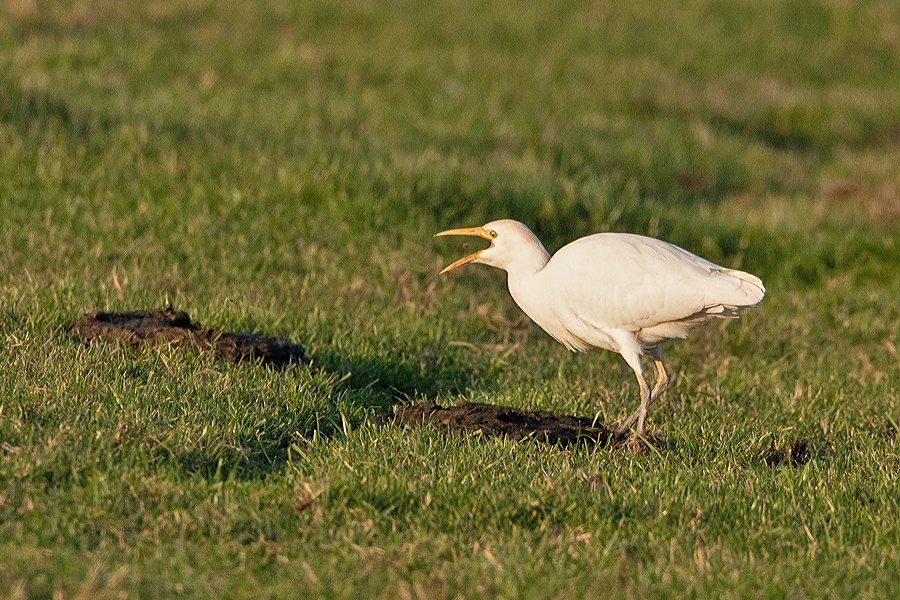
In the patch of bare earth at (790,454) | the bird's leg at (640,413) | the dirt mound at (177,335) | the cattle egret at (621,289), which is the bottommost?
the dirt mound at (177,335)

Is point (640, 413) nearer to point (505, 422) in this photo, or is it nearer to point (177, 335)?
point (505, 422)

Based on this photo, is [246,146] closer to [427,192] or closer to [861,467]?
[427,192]

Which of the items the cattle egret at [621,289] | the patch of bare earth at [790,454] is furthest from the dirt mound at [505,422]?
the patch of bare earth at [790,454]

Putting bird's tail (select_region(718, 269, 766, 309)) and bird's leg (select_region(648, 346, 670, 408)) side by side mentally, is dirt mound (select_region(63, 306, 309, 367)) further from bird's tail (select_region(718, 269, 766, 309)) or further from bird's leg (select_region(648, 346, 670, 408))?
bird's tail (select_region(718, 269, 766, 309))

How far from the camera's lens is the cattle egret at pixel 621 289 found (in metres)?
5.72

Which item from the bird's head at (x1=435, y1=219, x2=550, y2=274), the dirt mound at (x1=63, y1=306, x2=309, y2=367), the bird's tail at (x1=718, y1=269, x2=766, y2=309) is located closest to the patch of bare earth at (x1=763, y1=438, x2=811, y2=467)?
the bird's tail at (x1=718, y1=269, x2=766, y2=309)

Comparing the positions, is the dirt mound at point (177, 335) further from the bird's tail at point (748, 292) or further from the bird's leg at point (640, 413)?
the bird's tail at point (748, 292)

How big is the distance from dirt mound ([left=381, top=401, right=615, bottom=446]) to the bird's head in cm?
86

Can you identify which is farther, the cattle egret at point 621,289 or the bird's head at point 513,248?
the bird's head at point 513,248

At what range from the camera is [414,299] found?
26.5 feet

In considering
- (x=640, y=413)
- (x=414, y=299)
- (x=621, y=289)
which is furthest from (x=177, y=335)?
(x=640, y=413)

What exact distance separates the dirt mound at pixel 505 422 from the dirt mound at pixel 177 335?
883 mm

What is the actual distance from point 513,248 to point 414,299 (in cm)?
213

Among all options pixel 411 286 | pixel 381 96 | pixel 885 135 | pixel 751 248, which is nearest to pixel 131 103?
pixel 381 96
